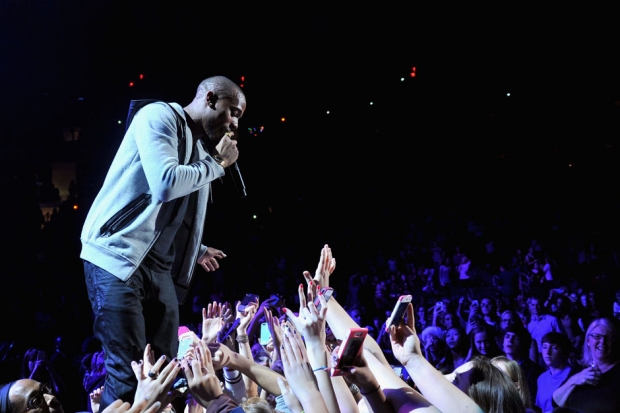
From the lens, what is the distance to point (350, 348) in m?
1.89

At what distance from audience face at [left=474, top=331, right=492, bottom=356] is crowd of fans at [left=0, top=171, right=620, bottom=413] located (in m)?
0.01

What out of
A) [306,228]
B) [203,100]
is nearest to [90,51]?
[306,228]

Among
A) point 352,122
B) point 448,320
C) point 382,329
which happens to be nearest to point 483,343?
point 382,329

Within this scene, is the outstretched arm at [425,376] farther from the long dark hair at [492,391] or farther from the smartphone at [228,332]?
the smartphone at [228,332]

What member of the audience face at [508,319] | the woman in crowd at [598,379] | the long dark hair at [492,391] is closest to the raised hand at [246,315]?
the long dark hair at [492,391]

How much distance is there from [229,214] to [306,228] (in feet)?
6.59

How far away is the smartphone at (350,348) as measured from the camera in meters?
1.86

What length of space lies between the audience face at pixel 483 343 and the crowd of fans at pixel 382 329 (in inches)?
0.4

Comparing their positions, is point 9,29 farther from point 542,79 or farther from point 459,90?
Result: point 542,79

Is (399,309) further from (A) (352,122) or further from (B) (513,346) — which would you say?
(A) (352,122)

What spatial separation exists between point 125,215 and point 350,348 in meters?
1.18

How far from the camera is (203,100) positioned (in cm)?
287

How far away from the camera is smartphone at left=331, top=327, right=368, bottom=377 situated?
186 cm

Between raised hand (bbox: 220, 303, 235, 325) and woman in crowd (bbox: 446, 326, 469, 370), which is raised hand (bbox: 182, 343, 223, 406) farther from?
woman in crowd (bbox: 446, 326, 469, 370)
